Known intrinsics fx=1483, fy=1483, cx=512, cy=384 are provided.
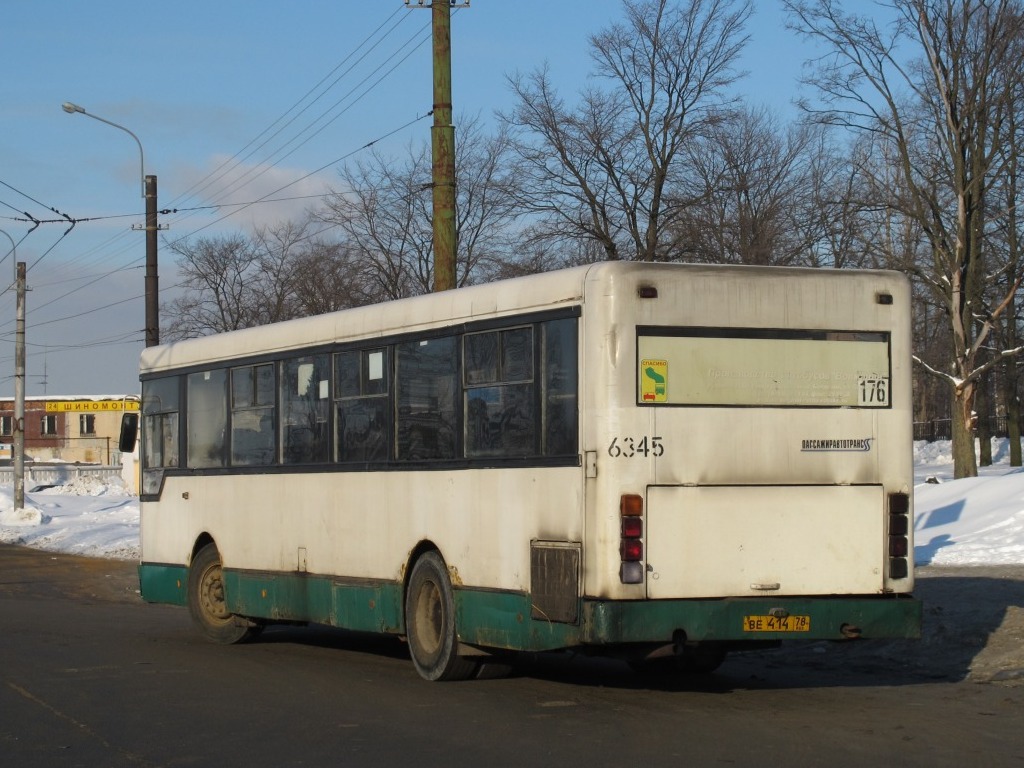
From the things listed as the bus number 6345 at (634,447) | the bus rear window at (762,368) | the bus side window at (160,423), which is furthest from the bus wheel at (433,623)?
the bus side window at (160,423)

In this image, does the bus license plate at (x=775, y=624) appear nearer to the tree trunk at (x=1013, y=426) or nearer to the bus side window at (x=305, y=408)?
the bus side window at (x=305, y=408)

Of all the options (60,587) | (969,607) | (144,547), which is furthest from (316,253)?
(969,607)

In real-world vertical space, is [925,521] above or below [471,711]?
above

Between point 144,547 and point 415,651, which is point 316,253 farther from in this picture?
point 415,651

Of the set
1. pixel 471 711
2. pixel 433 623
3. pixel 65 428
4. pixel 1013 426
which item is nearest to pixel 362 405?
pixel 433 623

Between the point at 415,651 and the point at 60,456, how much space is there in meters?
102

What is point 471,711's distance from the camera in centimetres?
970

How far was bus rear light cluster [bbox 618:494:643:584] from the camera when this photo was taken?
9266 mm

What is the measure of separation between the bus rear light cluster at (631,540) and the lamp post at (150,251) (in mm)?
21629

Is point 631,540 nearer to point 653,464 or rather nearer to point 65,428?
point 653,464

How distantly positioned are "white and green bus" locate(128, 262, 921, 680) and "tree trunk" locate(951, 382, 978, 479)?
78.1 feet

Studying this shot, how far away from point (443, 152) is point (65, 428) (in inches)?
3856

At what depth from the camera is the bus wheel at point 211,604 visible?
1462cm

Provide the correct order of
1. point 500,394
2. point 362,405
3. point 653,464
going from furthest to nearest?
point 362,405, point 500,394, point 653,464
